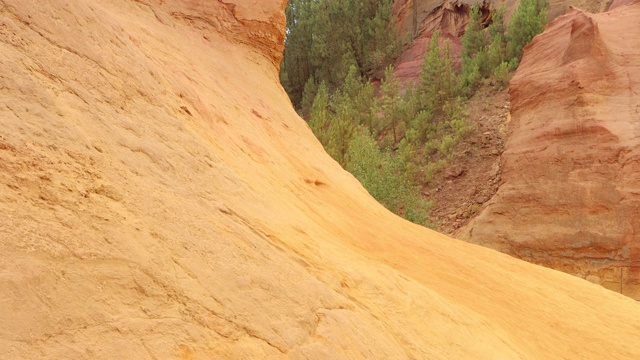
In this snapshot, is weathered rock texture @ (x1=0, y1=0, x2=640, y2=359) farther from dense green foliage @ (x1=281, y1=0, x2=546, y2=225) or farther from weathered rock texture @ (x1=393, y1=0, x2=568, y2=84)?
weathered rock texture @ (x1=393, y1=0, x2=568, y2=84)

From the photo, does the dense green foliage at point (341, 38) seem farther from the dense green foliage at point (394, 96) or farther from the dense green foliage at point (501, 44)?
the dense green foliage at point (501, 44)

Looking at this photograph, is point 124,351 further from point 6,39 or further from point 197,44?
point 197,44

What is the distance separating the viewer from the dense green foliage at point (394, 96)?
14.8 meters

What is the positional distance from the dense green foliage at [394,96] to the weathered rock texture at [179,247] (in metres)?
10.0

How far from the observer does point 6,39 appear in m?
2.32

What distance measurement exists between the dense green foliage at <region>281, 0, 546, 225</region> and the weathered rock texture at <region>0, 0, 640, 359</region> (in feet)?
32.9

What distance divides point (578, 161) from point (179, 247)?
10.3m

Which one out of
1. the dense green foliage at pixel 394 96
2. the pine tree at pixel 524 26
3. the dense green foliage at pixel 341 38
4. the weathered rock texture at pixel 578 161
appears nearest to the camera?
the weathered rock texture at pixel 578 161

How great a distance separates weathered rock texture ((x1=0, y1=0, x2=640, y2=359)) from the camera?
5.76 feet

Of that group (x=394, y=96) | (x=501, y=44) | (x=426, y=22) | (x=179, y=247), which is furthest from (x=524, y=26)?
(x=179, y=247)

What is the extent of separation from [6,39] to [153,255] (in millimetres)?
1127

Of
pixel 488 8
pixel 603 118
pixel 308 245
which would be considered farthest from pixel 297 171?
pixel 488 8

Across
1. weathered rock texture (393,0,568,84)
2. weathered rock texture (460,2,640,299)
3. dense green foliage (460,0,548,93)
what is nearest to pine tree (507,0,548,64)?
dense green foliage (460,0,548,93)

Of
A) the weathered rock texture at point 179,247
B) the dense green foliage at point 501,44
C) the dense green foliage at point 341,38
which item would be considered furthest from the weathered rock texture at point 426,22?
the weathered rock texture at point 179,247
